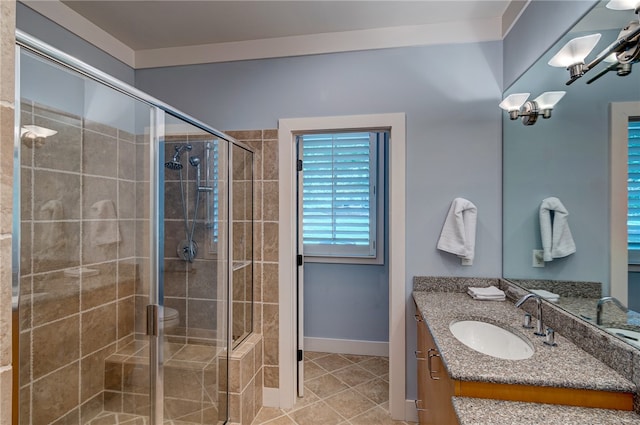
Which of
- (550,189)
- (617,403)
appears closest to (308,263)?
(550,189)

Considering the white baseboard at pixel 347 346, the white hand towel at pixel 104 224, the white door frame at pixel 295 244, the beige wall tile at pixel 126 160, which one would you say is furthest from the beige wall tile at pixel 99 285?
the white baseboard at pixel 347 346

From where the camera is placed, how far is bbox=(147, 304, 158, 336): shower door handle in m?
1.53

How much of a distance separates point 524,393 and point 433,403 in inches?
21.4

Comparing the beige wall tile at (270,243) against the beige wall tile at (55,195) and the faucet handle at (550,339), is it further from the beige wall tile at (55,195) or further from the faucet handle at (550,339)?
the faucet handle at (550,339)

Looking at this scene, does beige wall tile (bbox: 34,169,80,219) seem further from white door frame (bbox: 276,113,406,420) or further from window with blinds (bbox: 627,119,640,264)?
window with blinds (bbox: 627,119,640,264)

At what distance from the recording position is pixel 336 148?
3168 millimetres

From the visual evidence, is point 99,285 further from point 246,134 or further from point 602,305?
point 602,305

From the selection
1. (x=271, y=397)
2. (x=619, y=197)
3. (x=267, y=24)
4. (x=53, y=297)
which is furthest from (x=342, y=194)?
(x=53, y=297)

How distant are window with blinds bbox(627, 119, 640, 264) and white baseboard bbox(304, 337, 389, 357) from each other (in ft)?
7.64

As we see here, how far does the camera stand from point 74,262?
1518 mm

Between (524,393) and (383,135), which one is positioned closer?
(524,393)

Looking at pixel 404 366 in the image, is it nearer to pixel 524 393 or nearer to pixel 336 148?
pixel 524 393

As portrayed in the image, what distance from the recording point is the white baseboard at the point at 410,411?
2075 mm

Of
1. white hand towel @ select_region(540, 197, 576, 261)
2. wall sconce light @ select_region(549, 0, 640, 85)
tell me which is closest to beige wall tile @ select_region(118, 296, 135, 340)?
white hand towel @ select_region(540, 197, 576, 261)
